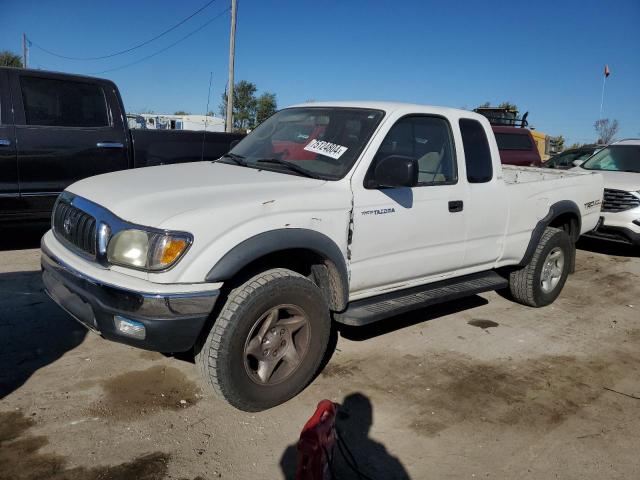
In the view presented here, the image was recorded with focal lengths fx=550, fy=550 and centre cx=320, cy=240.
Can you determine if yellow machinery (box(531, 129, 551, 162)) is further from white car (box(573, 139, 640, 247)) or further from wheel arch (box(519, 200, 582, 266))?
wheel arch (box(519, 200, 582, 266))

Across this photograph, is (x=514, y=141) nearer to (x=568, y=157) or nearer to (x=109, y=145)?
(x=568, y=157)

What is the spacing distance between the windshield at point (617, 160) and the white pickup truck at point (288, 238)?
202 inches

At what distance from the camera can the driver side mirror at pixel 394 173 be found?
3457mm

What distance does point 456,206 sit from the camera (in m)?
4.16

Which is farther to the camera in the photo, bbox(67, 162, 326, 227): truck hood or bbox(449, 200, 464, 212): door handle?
bbox(449, 200, 464, 212): door handle

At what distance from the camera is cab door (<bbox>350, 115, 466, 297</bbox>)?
11.8 feet

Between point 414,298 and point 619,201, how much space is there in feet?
17.6

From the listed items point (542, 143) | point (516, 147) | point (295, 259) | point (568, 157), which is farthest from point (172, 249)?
point (542, 143)

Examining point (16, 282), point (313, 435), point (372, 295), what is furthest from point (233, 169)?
point (16, 282)

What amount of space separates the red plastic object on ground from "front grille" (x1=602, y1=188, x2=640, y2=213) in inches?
278

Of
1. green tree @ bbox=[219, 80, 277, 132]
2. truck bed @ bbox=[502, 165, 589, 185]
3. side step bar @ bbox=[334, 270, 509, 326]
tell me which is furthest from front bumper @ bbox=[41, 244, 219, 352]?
green tree @ bbox=[219, 80, 277, 132]

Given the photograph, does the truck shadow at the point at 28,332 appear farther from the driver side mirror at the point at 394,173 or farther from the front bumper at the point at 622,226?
the front bumper at the point at 622,226

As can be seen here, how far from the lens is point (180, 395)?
11.0ft

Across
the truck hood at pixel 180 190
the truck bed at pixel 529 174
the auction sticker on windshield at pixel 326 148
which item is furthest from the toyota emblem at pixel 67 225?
the truck bed at pixel 529 174
